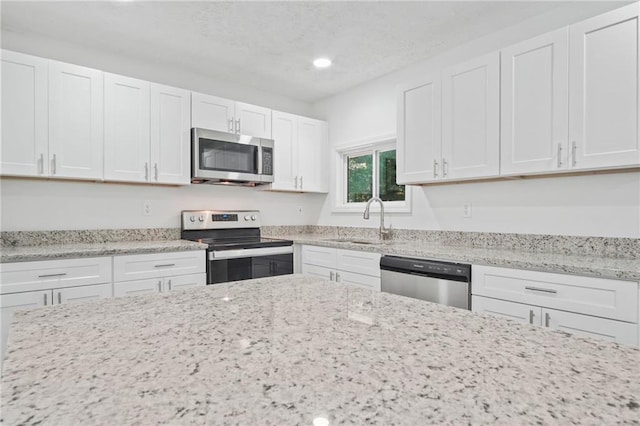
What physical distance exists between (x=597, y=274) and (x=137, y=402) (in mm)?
1983

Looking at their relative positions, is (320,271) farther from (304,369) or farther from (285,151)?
(304,369)

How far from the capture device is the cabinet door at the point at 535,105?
210 centimetres

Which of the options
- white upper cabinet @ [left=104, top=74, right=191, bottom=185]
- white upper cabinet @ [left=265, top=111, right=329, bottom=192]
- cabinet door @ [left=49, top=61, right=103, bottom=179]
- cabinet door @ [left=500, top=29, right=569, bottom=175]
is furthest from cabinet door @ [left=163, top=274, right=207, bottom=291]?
cabinet door @ [left=500, top=29, right=569, bottom=175]

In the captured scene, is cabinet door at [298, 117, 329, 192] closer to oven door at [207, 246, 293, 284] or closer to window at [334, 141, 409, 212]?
window at [334, 141, 409, 212]

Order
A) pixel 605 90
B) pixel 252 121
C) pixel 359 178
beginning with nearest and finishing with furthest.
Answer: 1. pixel 605 90
2. pixel 252 121
3. pixel 359 178

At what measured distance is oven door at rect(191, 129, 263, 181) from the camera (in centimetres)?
312

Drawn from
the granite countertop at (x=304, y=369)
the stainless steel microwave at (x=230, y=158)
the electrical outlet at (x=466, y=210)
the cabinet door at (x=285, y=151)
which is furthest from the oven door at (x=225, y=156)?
the granite countertop at (x=304, y=369)

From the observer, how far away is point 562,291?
72.0 inches

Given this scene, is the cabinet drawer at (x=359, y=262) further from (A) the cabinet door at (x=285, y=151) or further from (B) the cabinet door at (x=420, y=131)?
(A) the cabinet door at (x=285, y=151)

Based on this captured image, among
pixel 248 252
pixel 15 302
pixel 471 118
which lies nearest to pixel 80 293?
pixel 15 302

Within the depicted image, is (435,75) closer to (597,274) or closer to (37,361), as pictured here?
(597,274)

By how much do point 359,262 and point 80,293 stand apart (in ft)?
6.39

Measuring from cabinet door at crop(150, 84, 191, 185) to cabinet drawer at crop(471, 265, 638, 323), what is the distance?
94.9 inches

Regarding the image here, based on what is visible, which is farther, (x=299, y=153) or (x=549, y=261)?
(x=299, y=153)
